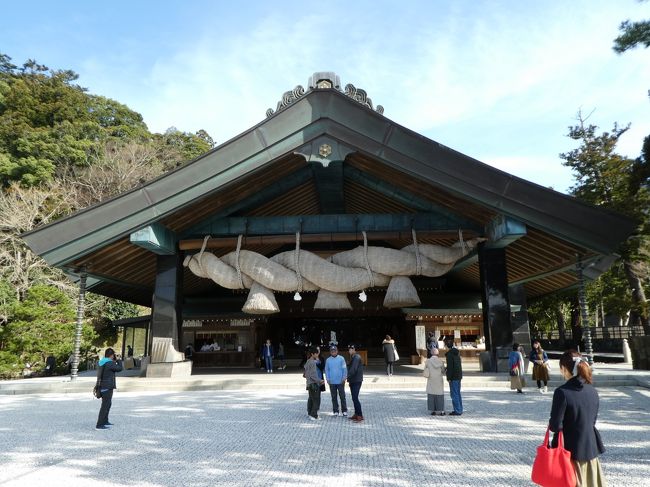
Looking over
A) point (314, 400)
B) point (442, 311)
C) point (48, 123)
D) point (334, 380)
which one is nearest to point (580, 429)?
point (314, 400)

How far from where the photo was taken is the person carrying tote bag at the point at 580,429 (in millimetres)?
3510

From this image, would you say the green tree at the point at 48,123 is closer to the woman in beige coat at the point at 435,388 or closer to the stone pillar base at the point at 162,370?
the stone pillar base at the point at 162,370

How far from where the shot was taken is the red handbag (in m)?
3.35

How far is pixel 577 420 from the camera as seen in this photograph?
139 inches

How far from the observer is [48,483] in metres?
4.58

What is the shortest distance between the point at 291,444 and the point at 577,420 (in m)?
3.72

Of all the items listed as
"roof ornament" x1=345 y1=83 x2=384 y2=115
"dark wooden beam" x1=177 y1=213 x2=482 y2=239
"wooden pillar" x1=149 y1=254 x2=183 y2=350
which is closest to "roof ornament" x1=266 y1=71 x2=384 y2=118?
"roof ornament" x1=345 y1=83 x2=384 y2=115

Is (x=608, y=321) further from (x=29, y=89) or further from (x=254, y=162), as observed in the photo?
(x=29, y=89)

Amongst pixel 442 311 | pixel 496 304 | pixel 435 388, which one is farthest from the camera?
pixel 442 311

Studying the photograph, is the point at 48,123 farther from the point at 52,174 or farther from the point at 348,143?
the point at 348,143

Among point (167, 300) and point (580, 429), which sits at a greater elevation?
point (167, 300)

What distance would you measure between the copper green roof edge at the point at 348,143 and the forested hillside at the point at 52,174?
11196 millimetres

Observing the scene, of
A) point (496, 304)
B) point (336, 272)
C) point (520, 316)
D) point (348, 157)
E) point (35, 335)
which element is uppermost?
point (348, 157)

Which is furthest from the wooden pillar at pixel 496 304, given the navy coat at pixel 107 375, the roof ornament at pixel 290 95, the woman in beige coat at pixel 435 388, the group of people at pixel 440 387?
the navy coat at pixel 107 375
